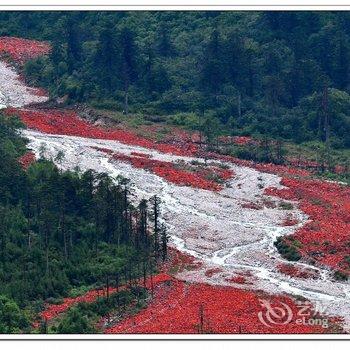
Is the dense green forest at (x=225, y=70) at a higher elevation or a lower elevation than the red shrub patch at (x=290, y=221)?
higher

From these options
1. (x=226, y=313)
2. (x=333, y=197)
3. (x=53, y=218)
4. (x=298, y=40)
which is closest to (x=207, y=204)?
(x=333, y=197)

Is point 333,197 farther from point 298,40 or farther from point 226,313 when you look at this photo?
point 298,40

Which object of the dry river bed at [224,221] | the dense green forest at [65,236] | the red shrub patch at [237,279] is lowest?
the dry river bed at [224,221]

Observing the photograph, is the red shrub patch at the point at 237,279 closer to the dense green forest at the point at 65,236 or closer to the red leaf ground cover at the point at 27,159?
the dense green forest at the point at 65,236

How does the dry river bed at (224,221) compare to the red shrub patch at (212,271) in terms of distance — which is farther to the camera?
the red shrub patch at (212,271)

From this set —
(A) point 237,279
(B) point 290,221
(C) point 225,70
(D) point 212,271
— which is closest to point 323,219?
(B) point 290,221

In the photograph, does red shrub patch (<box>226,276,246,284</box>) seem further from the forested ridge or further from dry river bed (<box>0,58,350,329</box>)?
the forested ridge

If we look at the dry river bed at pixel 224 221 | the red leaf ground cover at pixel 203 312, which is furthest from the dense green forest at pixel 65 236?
the dry river bed at pixel 224 221
